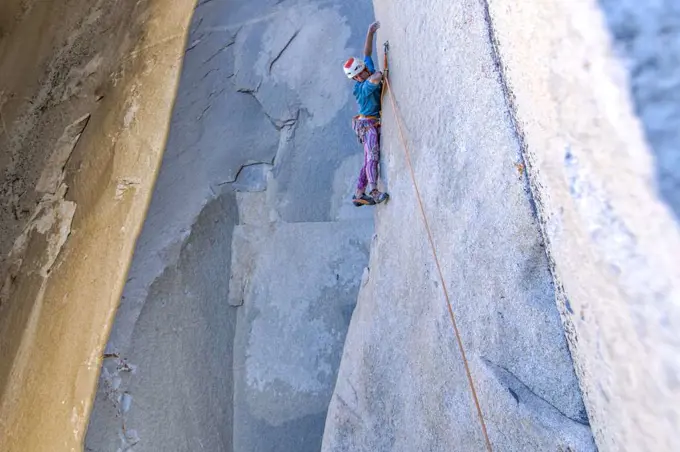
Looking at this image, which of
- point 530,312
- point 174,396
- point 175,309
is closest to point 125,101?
point 175,309

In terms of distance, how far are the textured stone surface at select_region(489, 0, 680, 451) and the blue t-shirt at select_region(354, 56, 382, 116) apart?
5.66 feet

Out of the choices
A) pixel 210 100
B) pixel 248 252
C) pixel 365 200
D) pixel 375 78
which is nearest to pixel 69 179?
pixel 210 100

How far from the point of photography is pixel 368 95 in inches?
103

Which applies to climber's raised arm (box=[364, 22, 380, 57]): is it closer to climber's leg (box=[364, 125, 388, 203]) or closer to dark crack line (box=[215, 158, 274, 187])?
climber's leg (box=[364, 125, 388, 203])

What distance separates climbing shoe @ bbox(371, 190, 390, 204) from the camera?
2.45 meters

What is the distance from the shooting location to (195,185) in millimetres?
3434

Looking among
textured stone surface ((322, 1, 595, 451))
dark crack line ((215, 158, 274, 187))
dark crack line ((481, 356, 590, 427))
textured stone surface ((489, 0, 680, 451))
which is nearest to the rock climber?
textured stone surface ((322, 1, 595, 451))

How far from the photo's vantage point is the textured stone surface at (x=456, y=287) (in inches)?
49.0

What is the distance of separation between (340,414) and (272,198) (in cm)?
139

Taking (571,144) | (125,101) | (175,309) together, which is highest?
(571,144)

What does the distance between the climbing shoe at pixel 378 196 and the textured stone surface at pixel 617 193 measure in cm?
156

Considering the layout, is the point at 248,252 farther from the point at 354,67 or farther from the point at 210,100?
the point at 354,67

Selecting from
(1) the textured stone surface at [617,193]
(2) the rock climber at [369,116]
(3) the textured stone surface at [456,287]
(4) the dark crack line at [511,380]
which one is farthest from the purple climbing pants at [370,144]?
(1) the textured stone surface at [617,193]

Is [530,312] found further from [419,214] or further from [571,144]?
[419,214]
